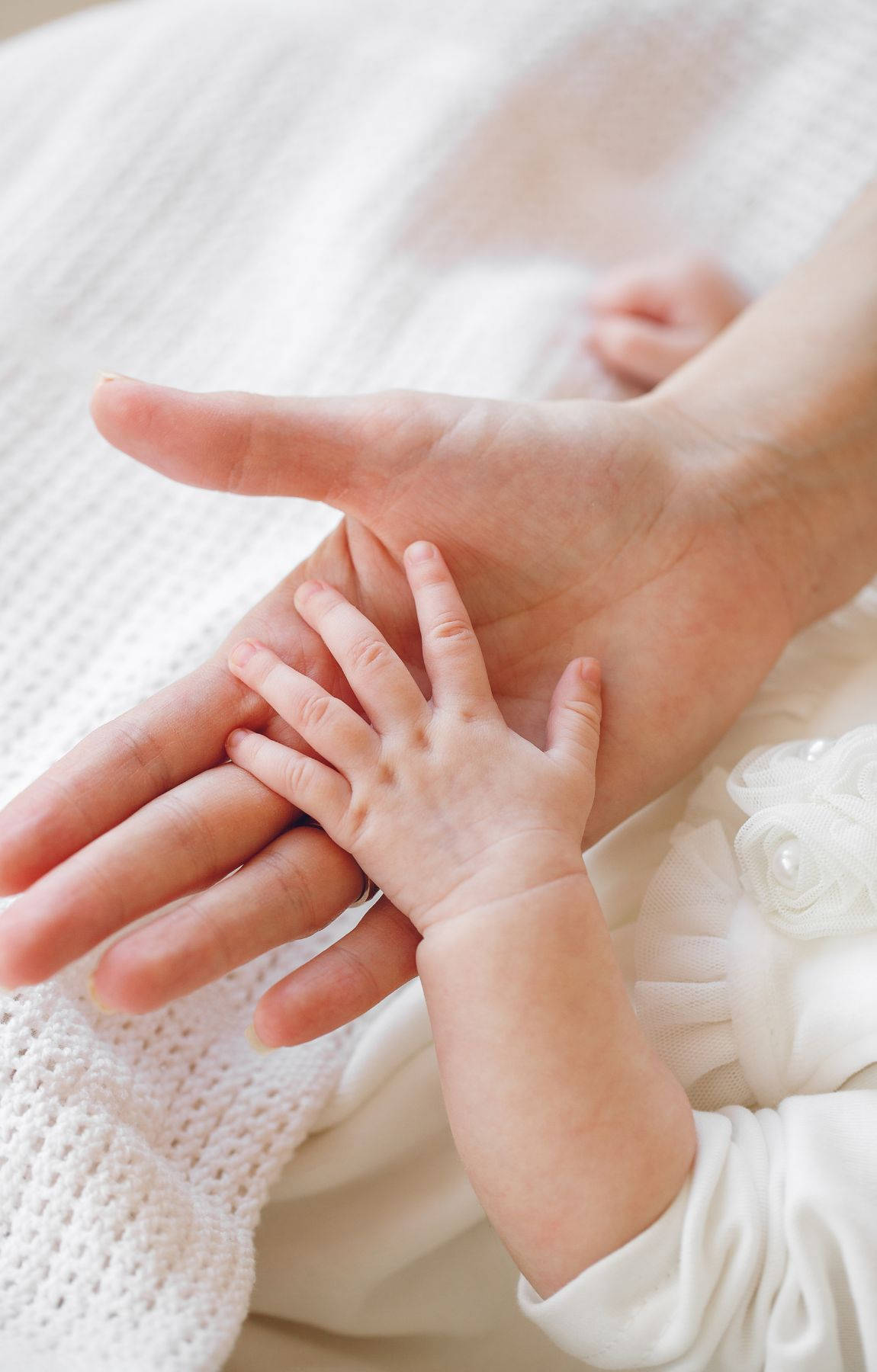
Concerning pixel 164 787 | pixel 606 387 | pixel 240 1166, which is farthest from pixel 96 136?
pixel 240 1166

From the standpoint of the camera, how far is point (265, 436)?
2.45ft

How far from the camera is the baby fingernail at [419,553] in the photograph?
2.60ft

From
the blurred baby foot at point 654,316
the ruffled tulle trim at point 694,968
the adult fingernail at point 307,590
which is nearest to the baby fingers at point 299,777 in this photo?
the adult fingernail at point 307,590

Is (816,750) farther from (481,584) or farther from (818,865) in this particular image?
(481,584)

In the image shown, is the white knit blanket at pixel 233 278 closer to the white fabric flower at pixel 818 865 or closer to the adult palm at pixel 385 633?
the adult palm at pixel 385 633

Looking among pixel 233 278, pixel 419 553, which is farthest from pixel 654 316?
pixel 419 553

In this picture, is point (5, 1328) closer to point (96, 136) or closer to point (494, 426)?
point (494, 426)

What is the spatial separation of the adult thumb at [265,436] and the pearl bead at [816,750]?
36 centimetres

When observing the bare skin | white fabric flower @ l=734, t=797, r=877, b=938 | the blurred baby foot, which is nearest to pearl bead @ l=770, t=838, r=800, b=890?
white fabric flower @ l=734, t=797, r=877, b=938

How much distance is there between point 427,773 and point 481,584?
0.19 meters

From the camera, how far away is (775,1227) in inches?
27.3

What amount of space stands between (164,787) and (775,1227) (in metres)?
0.47

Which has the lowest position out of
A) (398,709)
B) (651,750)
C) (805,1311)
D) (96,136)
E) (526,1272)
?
(805,1311)

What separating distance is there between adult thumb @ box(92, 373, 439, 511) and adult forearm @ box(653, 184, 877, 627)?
→ 310mm
